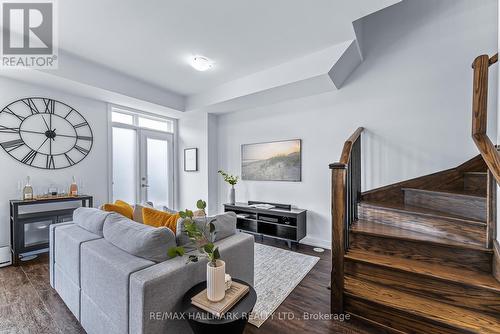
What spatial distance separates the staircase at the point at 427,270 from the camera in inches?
56.7

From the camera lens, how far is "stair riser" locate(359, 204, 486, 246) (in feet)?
5.57

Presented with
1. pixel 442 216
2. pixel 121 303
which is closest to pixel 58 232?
pixel 121 303

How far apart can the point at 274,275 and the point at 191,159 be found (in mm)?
3133

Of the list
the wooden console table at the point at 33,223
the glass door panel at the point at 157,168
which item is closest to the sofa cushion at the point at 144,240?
the wooden console table at the point at 33,223

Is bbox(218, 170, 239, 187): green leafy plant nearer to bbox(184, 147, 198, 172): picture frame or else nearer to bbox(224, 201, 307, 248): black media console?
bbox(224, 201, 307, 248): black media console

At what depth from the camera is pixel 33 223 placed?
3.09 m

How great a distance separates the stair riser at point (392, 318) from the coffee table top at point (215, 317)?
0.96 m

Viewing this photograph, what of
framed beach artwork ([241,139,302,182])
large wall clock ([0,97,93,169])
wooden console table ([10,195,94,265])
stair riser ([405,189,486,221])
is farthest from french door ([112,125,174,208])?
stair riser ([405,189,486,221])

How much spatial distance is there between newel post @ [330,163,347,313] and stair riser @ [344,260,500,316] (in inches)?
6.4

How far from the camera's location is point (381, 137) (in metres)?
3.00

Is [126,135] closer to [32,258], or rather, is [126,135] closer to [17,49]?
[17,49]

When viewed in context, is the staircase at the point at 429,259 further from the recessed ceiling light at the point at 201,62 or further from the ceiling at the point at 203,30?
the recessed ceiling light at the point at 201,62

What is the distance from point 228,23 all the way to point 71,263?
2.64 meters

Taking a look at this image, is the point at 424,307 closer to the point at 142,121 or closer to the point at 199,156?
the point at 199,156
